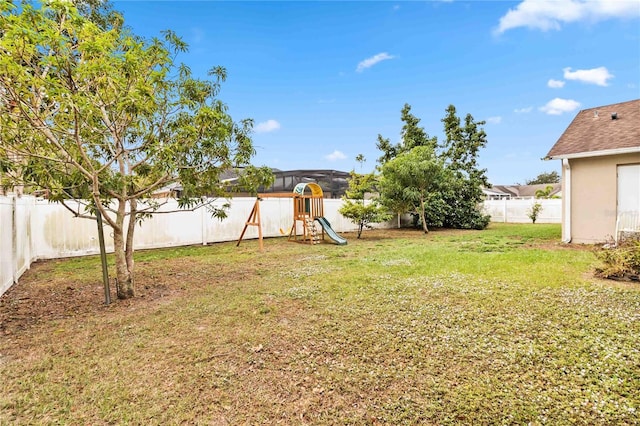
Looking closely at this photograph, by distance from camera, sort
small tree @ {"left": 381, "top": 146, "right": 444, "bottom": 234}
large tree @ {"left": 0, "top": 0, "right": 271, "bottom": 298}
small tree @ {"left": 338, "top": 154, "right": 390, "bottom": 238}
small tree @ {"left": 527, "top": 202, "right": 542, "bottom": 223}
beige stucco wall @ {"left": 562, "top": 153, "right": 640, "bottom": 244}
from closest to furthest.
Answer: large tree @ {"left": 0, "top": 0, "right": 271, "bottom": 298}, beige stucco wall @ {"left": 562, "top": 153, "right": 640, "bottom": 244}, small tree @ {"left": 338, "top": 154, "right": 390, "bottom": 238}, small tree @ {"left": 381, "top": 146, "right": 444, "bottom": 234}, small tree @ {"left": 527, "top": 202, "right": 542, "bottom": 223}

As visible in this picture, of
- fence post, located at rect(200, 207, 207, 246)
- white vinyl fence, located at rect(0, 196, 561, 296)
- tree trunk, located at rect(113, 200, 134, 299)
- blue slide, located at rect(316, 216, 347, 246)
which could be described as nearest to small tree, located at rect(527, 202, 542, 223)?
white vinyl fence, located at rect(0, 196, 561, 296)

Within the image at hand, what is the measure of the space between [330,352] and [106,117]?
3.80 metres

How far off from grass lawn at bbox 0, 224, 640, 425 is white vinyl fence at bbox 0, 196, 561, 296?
39.0 inches

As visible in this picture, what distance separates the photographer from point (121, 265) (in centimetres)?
447

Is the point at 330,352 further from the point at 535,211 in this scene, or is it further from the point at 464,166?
the point at 535,211

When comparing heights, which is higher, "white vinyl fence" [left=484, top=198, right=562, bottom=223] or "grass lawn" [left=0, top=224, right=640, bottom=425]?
"white vinyl fence" [left=484, top=198, right=562, bottom=223]

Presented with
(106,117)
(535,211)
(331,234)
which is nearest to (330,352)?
(106,117)

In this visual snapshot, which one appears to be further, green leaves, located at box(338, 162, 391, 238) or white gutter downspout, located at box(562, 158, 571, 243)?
green leaves, located at box(338, 162, 391, 238)

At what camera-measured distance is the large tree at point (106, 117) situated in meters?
3.06

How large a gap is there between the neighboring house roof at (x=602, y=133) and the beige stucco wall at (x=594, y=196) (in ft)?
1.11

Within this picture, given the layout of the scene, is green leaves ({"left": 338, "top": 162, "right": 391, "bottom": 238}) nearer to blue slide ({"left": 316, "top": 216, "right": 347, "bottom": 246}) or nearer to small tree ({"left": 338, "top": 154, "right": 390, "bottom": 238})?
small tree ({"left": 338, "top": 154, "right": 390, "bottom": 238})

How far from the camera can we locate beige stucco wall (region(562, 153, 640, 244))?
8.21 metres

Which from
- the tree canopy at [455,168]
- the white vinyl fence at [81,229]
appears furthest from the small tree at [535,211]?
the white vinyl fence at [81,229]

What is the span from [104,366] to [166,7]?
29.7ft
